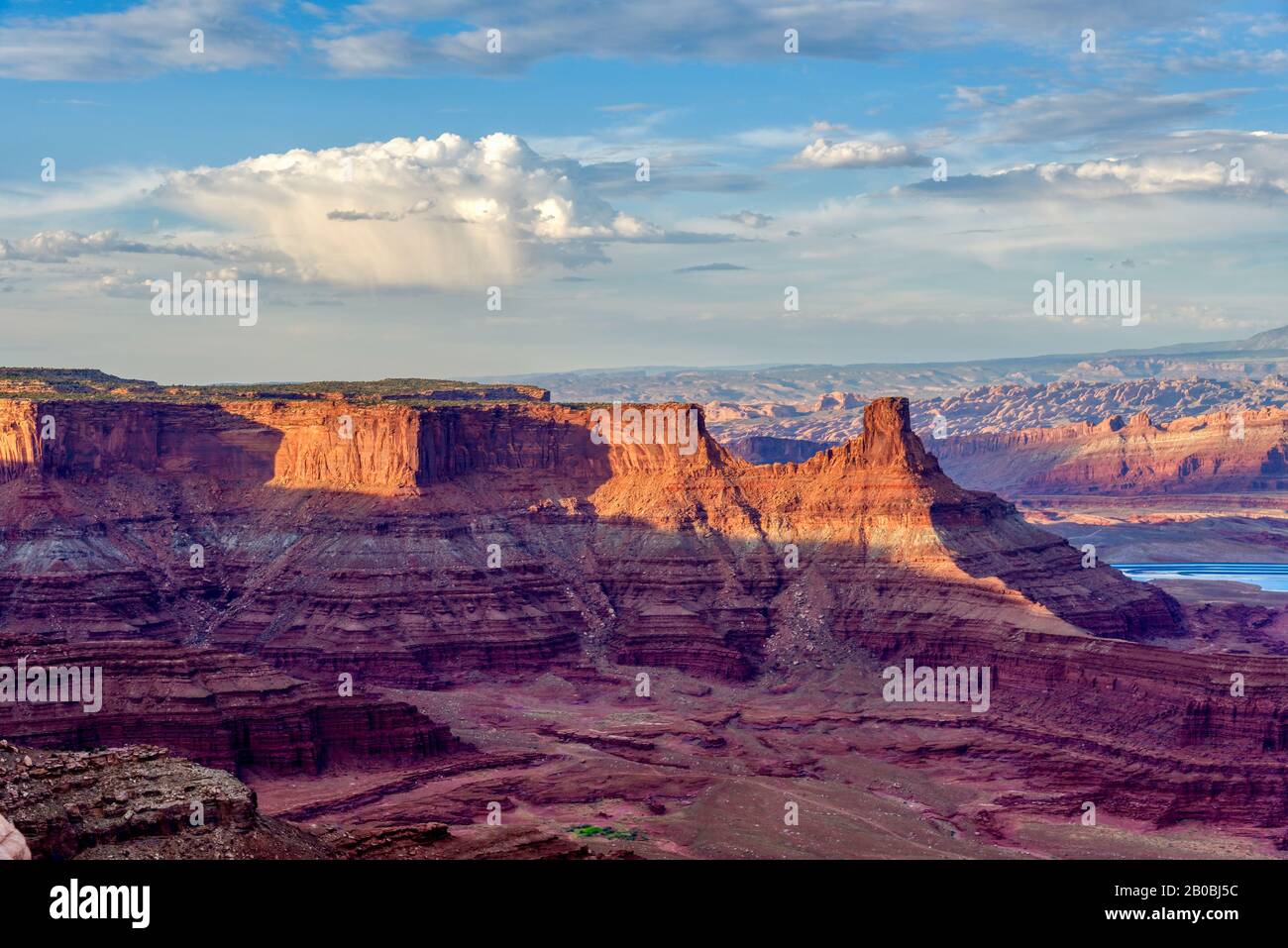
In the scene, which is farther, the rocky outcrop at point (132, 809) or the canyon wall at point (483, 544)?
the canyon wall at point (483, 544)

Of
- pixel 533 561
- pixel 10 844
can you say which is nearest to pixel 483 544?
pixel 533 561

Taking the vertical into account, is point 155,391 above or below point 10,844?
above

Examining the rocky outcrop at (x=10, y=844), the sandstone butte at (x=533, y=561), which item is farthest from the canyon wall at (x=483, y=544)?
the rocky outcrop at (x=10, y=844)

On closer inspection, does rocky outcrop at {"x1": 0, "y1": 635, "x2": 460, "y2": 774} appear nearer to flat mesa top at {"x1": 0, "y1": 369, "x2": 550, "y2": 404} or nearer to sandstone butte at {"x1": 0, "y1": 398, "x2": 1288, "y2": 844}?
sandstone butte at {"x1": 0, "y1": 398, "x2": 1288, "y2": 844}

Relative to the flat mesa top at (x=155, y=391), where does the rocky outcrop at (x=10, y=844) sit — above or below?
below

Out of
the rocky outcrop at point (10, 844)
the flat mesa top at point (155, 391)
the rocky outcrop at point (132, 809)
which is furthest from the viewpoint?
the flat mesa top at point (155, 391)

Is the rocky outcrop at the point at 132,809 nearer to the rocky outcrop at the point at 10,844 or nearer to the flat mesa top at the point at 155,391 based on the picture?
the rocky outcrop at the point at 10,844

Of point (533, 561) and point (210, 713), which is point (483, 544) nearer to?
point (533, 561)

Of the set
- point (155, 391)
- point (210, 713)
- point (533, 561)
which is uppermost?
point (155, 391)
